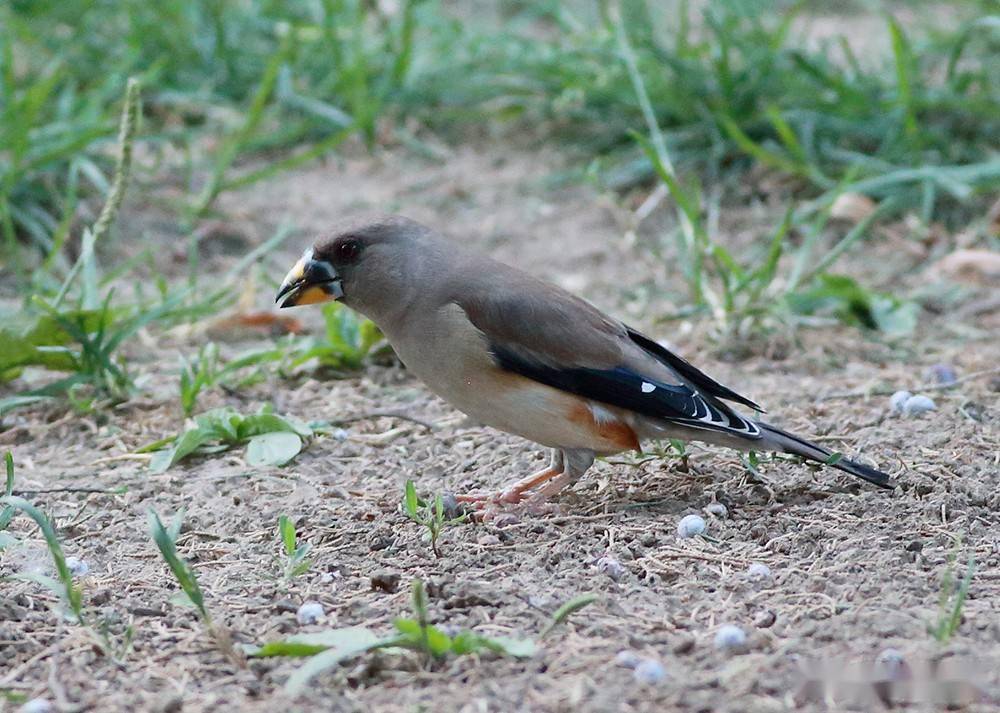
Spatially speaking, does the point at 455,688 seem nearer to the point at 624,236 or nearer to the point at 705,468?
the point at 705,468

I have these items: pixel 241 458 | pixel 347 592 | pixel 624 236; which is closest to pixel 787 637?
pixel 347 592

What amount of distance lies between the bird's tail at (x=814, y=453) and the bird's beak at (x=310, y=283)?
4.80 feet

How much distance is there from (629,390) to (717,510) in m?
0.45

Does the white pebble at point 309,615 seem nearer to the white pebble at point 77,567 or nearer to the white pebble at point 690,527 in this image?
the white pebble at point 77,567

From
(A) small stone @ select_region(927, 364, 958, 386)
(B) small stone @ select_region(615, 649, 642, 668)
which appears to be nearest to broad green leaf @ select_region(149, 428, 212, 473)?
(B) small stone @ select_region(615, 649, 642, 668)

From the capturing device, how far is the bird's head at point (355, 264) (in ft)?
14.6

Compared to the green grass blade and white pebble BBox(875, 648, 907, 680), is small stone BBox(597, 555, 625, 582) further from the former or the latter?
the green grass blade

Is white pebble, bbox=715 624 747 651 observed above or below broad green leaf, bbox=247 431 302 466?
above

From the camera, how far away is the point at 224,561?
12.3ft

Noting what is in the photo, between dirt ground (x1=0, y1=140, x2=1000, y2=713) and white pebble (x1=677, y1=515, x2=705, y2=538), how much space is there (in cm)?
3

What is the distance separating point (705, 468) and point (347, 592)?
1.45 metres

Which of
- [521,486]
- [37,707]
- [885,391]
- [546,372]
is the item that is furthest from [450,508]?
[885,391]

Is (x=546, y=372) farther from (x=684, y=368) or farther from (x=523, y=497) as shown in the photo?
(x=684, y=368)

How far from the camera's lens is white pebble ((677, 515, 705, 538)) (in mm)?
3799
